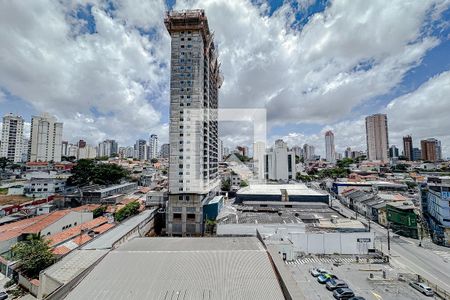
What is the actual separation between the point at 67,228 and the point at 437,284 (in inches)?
1222

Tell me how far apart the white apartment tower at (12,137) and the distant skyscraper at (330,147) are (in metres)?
145

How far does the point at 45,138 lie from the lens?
7800 cm

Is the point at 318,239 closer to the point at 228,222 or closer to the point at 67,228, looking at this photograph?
the point at 228,222

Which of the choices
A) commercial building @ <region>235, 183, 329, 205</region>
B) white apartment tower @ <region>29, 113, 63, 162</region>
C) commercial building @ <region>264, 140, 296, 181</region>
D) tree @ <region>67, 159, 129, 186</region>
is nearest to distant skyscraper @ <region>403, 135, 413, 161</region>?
commercial building @ <region>264, 140, 296, 181</region>

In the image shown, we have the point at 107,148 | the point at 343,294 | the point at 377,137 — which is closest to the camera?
the point at 343,294

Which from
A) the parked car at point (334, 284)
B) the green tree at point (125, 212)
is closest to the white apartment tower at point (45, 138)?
the green tree at point (125, 212)

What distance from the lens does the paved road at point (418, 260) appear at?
51.4 ft

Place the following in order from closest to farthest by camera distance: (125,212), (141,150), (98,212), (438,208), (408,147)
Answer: (438,208) → (125,212) → (98,212) → (408,147) → (141,150)

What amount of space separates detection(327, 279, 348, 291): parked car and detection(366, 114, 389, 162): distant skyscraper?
98.2 metres

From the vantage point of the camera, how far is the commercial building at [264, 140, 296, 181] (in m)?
63.4

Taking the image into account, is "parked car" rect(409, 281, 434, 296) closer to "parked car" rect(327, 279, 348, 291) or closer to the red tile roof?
"parked car" rect(327, 279, 348, 291)

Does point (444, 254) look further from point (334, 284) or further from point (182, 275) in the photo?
point (182, 275)

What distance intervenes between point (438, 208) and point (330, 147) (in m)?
121

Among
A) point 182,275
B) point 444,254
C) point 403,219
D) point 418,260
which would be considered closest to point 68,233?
point 182,275
